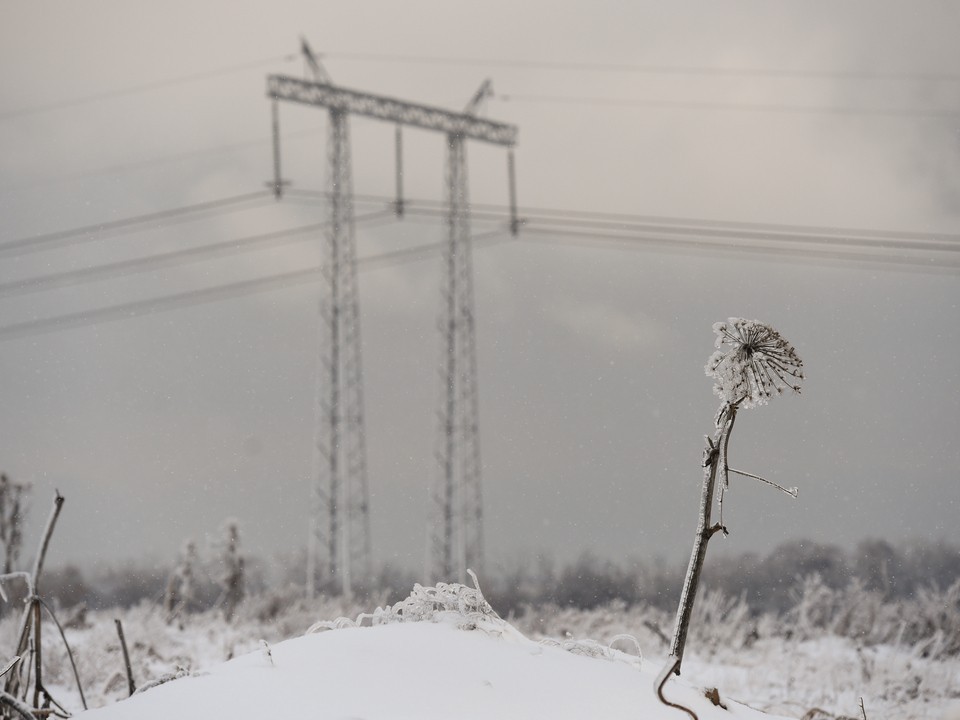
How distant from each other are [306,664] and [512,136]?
10686 millimetres

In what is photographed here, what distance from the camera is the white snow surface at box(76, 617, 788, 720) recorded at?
92cm

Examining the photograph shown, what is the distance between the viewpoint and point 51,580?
7480mm

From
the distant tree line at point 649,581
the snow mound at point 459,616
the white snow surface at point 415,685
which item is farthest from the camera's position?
the distant tree line at point 649,581

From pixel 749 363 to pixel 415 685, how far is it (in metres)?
0.52

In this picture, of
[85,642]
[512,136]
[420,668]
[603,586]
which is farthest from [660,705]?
[512,136]

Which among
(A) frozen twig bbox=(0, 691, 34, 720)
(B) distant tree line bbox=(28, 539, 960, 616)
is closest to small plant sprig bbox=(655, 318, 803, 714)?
(A) frozen twig bbox=(0, 691, 34, 720)

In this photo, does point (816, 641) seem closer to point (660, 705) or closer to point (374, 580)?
point (374, 580)

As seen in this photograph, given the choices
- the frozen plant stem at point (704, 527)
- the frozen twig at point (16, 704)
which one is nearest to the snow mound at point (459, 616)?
the frozen plant stem at point (704, 527)

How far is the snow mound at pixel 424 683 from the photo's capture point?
92 centimetres

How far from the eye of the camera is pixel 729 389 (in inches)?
41.3

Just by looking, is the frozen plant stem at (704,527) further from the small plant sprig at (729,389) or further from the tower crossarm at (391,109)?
the tower crossarm at (391,109)

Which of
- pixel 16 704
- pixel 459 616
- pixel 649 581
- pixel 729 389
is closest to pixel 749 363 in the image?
pixel 729 389

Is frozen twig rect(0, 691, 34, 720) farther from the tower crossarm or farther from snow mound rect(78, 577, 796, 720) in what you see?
the tower crossarm

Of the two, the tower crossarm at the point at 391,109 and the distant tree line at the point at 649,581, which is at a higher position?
the tower crossarm at the point at 391,109
